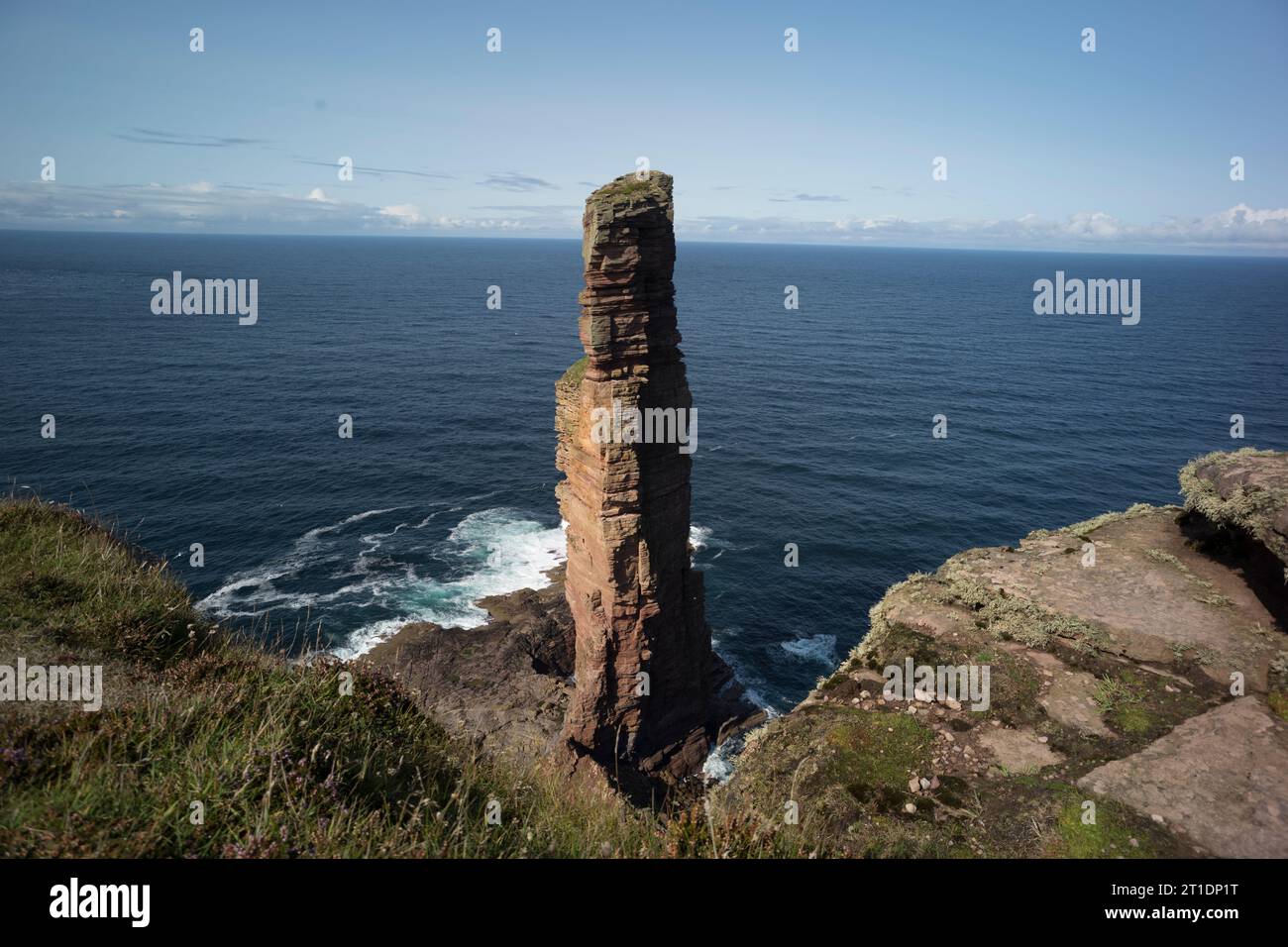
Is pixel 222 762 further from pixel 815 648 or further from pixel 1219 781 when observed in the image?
pixel 815 648

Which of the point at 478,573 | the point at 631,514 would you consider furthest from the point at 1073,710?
the point at 478,573

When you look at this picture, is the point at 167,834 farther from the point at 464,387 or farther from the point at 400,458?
the point at 464,387

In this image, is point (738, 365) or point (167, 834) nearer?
point (167, 834)

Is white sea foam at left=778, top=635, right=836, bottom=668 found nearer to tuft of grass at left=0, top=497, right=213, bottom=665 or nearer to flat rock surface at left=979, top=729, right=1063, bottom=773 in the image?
flat rock surface at left=979, top=729, right=1063, bottom=773

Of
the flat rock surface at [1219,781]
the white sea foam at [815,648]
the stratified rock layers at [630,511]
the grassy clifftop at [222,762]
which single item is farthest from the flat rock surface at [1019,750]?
the white sea foam at [815,648]

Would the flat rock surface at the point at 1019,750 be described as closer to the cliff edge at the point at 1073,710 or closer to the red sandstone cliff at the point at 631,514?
the cliff edge at the point at 1073,710

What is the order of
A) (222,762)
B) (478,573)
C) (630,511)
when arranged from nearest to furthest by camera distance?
1. (222,762)
2. (630,511)
3. (478,573)
